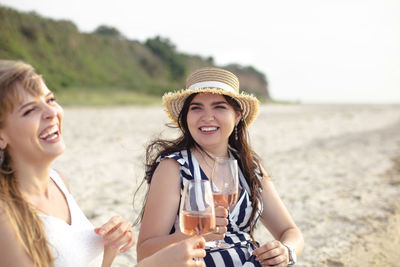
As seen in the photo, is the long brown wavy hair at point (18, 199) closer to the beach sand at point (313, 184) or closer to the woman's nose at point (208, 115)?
the woman's nose at point (208, 115)

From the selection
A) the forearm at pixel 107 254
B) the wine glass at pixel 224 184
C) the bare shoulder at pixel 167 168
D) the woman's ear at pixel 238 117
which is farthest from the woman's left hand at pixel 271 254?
the woman's ear at pixel 238 117

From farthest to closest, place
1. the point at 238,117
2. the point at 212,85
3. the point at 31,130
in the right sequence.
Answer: the point at 238,117 → the point at 212,85 → the point at 31,130

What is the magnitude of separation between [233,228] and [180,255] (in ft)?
3.12

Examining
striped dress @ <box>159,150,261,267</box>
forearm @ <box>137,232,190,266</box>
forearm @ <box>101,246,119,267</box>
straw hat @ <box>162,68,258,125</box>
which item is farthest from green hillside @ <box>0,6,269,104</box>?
forearm @ <box>101,246,119,267</box>

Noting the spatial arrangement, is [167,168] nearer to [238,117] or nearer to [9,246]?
[238,117]

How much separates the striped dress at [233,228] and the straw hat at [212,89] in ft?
1.40

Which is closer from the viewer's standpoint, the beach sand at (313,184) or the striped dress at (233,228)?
the striped dress at (233,228)

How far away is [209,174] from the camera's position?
2771mm

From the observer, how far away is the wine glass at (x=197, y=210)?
1.88 metres

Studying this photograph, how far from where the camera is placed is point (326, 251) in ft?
14.5

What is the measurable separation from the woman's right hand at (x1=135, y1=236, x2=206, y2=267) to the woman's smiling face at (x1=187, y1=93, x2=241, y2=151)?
105 centimetres

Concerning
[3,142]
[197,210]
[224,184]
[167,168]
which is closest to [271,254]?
[224,184]

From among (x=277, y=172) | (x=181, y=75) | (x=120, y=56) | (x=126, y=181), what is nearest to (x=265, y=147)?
(x=277, y=172)

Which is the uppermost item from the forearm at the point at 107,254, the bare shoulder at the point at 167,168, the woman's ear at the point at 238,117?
the woman's ear at the point at 238,117
